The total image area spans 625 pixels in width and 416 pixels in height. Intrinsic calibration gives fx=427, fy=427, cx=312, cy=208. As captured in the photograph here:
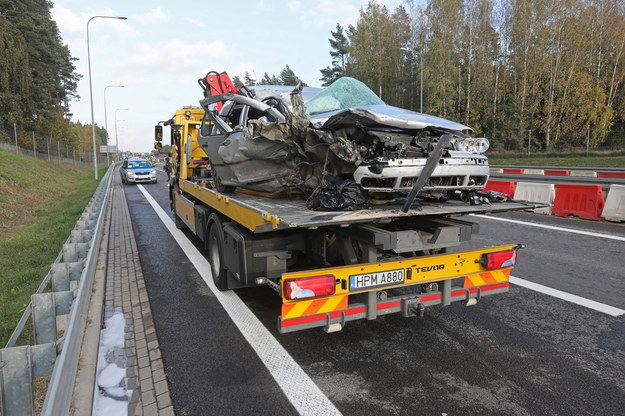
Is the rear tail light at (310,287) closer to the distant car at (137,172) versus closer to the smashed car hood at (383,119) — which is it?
the smashed car hood at (383,119)

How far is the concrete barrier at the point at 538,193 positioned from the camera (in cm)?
1152

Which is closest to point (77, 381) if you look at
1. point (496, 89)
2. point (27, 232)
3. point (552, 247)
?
point (552, 247)

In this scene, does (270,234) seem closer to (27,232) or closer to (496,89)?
(27,232)

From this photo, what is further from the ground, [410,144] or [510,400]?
[410,144]

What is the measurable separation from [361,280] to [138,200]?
50.4ft

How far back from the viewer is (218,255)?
5379 millimetres

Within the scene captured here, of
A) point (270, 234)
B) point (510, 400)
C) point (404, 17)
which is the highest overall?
point (404, 17)

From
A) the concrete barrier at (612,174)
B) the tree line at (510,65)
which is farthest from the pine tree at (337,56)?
the concrete barrier at (612,174)

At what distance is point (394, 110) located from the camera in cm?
424

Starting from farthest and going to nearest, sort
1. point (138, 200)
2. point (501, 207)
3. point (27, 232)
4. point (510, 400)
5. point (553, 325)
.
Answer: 1. point (138, 200)
2. point (27, 232)
3. point (553, 325)
4. point (501, 207)
5. point (510, 400)

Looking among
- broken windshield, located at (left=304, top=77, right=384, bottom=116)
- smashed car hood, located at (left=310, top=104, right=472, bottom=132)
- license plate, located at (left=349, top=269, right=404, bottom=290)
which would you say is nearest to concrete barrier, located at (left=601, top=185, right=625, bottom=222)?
smashed car hood, located at (left=310, top=104, right=472, bottom=132)

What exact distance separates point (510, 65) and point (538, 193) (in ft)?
111

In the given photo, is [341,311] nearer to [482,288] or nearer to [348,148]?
[348,148]

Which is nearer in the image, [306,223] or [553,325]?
[306,223]
